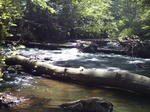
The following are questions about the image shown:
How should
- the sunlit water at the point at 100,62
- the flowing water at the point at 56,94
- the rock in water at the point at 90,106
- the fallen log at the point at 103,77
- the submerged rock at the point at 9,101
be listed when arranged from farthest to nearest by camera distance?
1. the sunlit water at the point at 100,62
2. the fallen log at the point at 103,77
3. the flowing water at the point at 56,94
4. the submerged rock at the point at 9,101
5. the rock in water at the point at 90,106

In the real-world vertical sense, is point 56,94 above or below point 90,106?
below

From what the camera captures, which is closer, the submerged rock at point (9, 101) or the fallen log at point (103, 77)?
the submerged rock at point (9, 101)

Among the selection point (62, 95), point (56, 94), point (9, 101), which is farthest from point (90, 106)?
point (9, 101)

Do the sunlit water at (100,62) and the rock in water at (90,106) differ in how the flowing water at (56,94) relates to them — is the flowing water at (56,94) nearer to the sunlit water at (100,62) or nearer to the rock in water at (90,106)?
the rock in water at (90,106)

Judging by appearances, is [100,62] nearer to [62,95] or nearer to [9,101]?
[62,95]

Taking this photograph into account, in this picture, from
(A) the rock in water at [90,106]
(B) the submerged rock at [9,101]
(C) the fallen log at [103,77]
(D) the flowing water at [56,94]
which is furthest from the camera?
(C) the fallen log at [103,77]

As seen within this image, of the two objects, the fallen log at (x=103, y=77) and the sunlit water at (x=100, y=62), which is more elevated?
the fallen log at (x=103, y=77)

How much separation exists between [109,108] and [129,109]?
1.60ft

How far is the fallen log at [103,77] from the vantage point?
14.8ft

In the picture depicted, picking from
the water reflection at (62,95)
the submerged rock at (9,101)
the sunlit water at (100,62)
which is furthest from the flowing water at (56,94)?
the sunlit water at (100,62)

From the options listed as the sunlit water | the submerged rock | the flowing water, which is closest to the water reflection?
the flowing water

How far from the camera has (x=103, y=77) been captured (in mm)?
5195

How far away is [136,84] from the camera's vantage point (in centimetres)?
455

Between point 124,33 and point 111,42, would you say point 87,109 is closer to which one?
point 124,33
